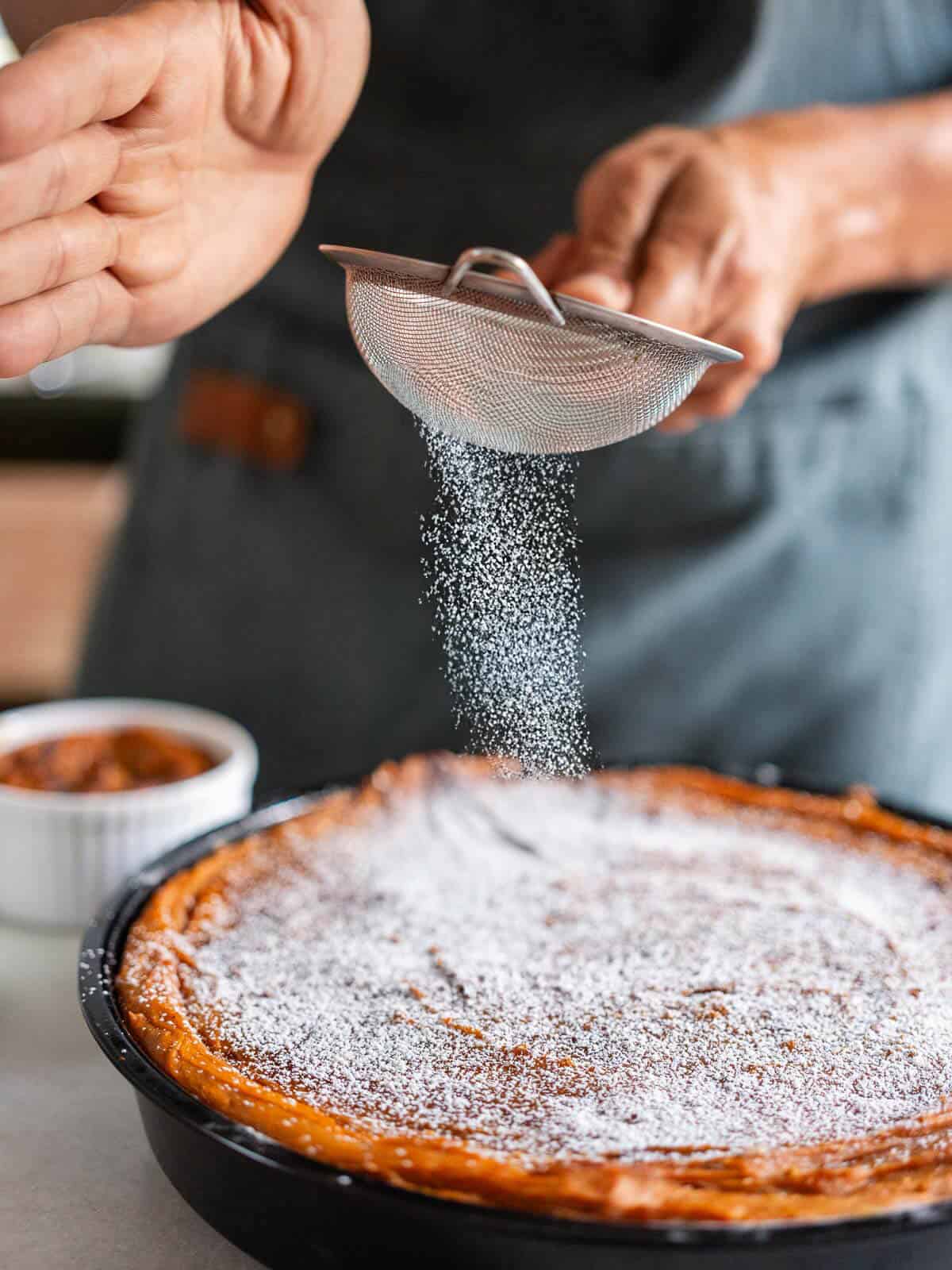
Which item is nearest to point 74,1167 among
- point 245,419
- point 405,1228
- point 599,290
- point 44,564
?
point 405,1228

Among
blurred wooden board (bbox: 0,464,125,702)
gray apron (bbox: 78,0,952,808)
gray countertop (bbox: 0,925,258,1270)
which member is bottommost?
blurred wooden board (bbox: 0,464,125,702)

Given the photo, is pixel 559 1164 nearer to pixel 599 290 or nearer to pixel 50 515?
pixel 599 290

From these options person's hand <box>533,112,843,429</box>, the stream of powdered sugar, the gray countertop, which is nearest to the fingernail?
person's hand <box>533,112,843,429</box>

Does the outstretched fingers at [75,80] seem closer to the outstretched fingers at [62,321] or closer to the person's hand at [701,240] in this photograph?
the outstretched fingers at [62,321]

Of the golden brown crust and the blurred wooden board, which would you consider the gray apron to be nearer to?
the golden brown crust

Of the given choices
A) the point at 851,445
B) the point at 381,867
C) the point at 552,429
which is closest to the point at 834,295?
Result: the point at 851,445

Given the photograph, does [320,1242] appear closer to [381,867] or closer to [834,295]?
[381,867]
